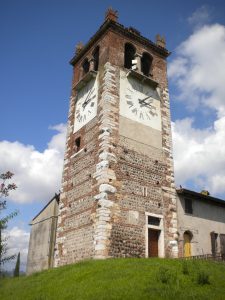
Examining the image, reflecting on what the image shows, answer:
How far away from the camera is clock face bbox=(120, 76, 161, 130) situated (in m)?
20.2

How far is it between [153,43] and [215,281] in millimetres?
18100

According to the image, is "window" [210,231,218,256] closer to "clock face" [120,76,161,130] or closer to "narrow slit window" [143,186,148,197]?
"narrow slit window" [143,186,148,197]

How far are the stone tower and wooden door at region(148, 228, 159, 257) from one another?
5 centimetres

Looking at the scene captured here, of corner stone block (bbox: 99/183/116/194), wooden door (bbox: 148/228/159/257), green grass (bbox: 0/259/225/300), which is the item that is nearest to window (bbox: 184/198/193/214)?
wooden door (bbox: 148/228/159/257)

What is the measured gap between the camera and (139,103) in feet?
68.5

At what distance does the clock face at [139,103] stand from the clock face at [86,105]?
6.39 feet

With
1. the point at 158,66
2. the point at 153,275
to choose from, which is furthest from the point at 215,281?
the point at 158,66

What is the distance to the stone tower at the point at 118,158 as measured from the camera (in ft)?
55.2

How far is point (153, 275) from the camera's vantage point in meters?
11.8

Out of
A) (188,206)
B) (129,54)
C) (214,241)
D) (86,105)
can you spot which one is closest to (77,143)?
(86,105)

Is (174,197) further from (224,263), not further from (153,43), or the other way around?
(153,43)

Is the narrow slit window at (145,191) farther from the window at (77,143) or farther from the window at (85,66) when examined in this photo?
the window at (85,66)

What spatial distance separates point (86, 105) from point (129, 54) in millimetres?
5282

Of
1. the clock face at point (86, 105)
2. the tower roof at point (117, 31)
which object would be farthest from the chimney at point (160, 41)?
the clock face at point (86, 105)
